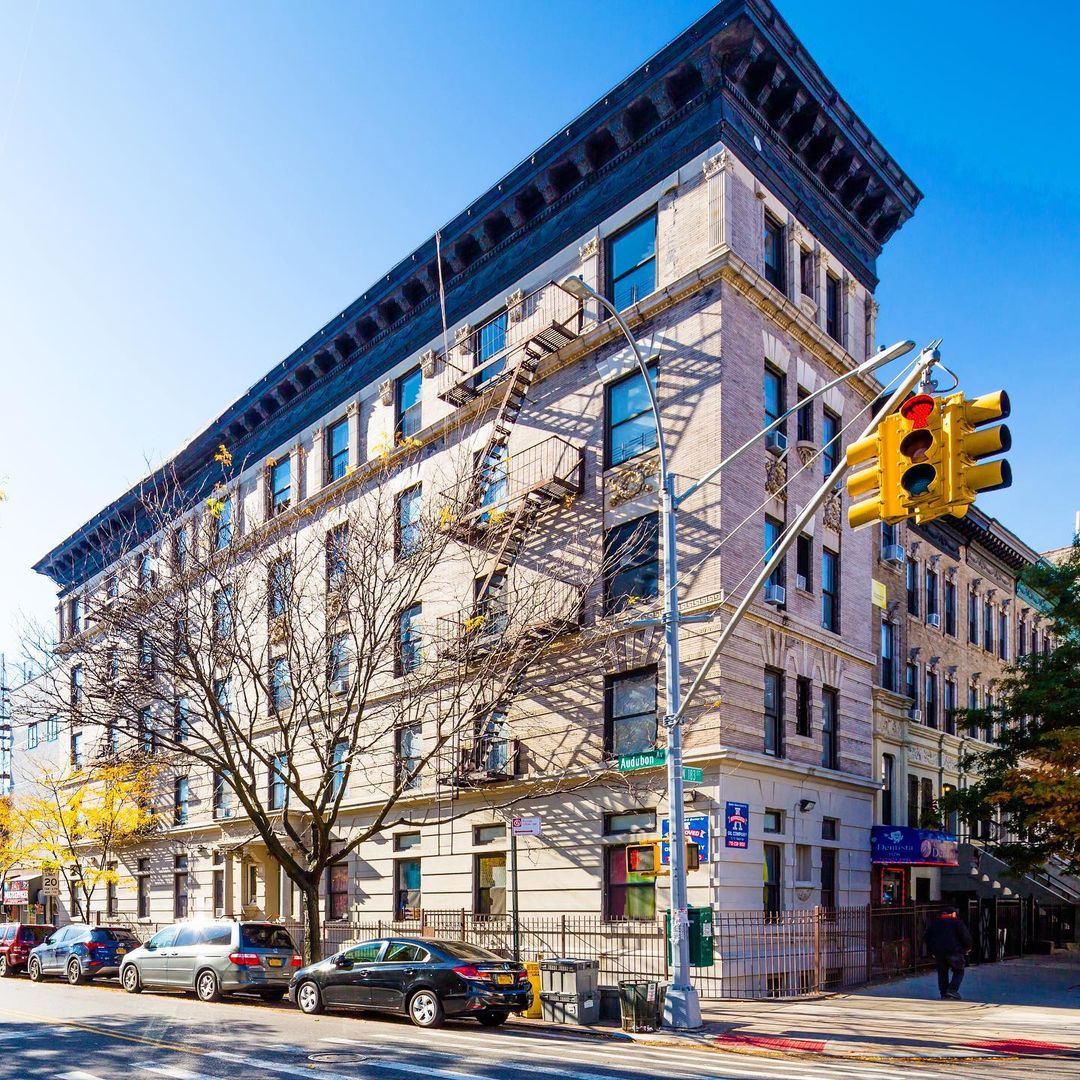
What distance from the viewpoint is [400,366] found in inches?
1277

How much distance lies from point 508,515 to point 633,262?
6.71 m

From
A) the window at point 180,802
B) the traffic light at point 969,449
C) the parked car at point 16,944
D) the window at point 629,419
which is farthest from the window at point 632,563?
the window at point 180,802

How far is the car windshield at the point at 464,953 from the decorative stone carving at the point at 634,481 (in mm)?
10433

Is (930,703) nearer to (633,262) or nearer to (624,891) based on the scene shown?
(624,891)

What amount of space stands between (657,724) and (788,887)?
4.52 meters

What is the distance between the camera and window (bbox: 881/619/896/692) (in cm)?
3048

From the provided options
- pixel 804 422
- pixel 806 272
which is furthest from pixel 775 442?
pixel 806 272

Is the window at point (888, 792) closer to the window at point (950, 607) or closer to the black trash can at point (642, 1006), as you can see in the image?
the window at point (950, 607)

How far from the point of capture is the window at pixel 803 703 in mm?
24875

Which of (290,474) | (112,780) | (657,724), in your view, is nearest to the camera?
(657,724)

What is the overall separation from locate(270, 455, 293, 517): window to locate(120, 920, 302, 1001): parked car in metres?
16.1

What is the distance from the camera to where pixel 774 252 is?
85.9 ft

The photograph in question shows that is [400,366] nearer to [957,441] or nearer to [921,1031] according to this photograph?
[921,1031]

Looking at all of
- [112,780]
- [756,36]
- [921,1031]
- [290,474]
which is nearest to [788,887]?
[921,1031]
